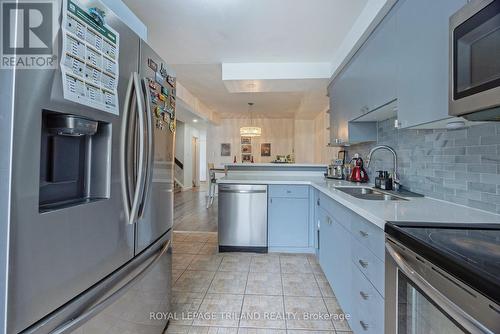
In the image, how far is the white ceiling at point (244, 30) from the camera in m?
2.03

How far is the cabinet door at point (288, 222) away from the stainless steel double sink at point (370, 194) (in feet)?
2.53

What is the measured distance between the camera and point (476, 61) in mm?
841

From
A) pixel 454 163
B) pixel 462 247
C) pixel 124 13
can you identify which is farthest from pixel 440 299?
pixel 124 13

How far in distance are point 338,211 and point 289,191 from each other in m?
1.13

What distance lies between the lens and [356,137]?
2531mm

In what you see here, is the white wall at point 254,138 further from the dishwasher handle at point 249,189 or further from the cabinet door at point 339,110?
the dishwasher handle at point 249,189

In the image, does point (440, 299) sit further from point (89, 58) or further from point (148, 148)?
point (89, 58)

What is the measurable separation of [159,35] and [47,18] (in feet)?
7.00

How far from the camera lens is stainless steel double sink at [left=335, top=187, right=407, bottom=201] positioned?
5.82 feet

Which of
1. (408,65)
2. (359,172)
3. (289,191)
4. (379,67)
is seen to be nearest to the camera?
(408,65)

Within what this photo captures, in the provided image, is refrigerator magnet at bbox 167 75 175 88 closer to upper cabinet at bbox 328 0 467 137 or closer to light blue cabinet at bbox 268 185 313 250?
upper cabinet at bbox 328 0 467 137

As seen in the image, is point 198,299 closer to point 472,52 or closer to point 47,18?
point 47,18

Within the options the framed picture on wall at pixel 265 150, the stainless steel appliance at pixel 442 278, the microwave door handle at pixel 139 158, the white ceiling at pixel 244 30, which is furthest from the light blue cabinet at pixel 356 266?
the framed picture on wall at pixel 265 150

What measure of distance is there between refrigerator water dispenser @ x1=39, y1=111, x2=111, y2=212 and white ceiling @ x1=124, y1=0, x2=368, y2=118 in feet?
5.41
